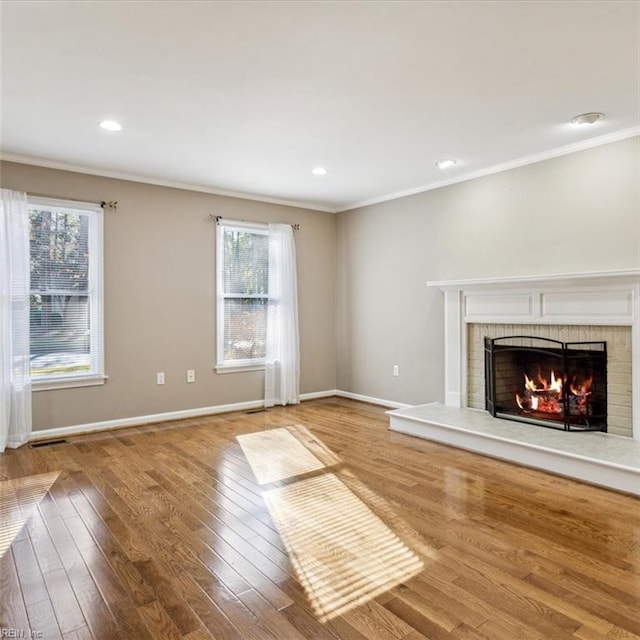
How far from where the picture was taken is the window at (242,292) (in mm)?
5297

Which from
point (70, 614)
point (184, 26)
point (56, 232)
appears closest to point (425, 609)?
point (70, 614)

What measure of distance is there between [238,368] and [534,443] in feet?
10.5

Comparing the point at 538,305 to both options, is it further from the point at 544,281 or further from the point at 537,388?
the point at 537,388

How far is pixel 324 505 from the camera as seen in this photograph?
9.11 feet

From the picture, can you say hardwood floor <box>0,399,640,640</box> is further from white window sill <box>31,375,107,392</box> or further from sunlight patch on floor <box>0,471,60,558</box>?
white window sill <box>31,375,107,392</box>

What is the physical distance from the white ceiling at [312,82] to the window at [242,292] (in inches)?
44.1

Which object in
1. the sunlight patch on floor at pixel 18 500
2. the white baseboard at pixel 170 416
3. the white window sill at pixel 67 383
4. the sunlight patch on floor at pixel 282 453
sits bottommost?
the sunlight patch on floor at pixel 18 500

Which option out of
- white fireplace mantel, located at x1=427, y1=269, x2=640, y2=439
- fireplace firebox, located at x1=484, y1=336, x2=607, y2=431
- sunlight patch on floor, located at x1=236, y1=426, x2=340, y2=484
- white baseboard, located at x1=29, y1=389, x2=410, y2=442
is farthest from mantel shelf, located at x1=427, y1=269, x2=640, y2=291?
sunlight patch on floor, located at x1=236, y1=426, x2=340, y2=484

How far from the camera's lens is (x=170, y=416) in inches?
194

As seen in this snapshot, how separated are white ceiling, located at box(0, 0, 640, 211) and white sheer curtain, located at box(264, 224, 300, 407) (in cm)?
137

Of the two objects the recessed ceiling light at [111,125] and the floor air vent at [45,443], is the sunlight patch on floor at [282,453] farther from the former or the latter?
the recessed ceiling light at [111,125]

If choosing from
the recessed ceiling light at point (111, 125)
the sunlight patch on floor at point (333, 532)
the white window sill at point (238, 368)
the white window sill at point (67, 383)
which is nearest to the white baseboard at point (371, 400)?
the white window sill at point (238, 368)

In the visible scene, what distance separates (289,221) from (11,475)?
152 inches

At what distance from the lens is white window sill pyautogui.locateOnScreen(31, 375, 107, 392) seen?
420 centimetres
